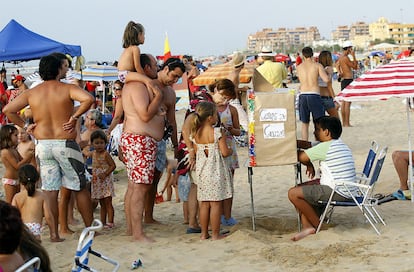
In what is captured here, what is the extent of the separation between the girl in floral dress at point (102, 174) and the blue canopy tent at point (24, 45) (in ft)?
16.6

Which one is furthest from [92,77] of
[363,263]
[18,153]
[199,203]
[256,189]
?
[363,263]

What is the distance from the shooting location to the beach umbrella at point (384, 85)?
6.17 m

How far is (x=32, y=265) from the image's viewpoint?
10.4ft

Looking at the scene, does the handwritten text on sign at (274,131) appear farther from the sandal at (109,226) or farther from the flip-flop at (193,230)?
the sandal at (109,226)

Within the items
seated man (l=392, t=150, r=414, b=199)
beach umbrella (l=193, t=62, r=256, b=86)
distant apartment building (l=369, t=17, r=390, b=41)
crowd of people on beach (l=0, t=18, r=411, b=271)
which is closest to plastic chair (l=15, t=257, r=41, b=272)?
crowd of people on beach (l=0, t=18, r=411, b=271)

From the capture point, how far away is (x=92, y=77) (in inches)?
626

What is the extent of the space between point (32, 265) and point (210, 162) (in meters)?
2.79

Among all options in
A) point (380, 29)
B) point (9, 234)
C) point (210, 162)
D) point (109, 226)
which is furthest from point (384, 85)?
point (380, 29)

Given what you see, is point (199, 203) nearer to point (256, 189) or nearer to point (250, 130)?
point (250, 130)

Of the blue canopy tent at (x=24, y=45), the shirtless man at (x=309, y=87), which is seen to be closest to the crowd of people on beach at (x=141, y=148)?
the shirtless man at (x=309, y=87)

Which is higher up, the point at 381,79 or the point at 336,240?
the point at 381,79

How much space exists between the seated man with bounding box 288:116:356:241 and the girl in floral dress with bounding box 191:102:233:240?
0.62 m

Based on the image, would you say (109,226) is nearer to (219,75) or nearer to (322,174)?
(322,174)

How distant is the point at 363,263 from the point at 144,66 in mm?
2564
